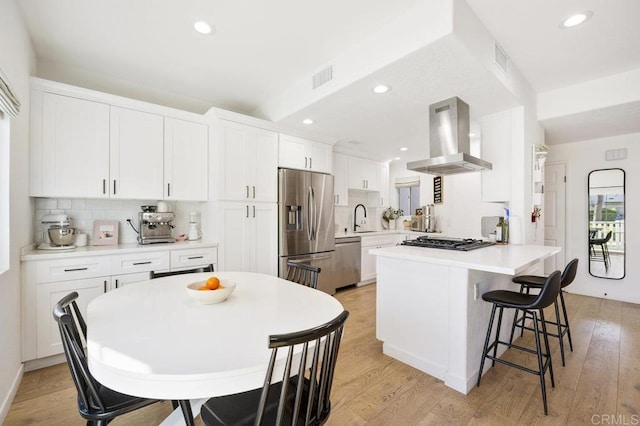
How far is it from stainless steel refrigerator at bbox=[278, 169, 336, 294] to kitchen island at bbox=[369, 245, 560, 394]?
154 centimetres

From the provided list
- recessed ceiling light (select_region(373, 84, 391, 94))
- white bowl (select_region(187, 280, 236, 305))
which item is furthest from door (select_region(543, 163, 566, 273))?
white bowl (select_region(187, 280, 236, 305))

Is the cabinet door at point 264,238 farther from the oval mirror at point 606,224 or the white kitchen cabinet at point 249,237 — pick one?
the oval mirror at point 606,224

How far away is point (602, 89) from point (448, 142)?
1741 millimetres

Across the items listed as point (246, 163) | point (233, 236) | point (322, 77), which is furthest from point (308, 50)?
point (233, 236)

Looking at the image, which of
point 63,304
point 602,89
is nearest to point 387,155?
point 602,89

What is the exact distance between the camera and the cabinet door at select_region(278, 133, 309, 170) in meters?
3.77

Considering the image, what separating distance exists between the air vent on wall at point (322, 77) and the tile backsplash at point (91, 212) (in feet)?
7.02

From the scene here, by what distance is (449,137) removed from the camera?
2891 mm

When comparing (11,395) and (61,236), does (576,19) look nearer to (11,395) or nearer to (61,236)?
(61,236)

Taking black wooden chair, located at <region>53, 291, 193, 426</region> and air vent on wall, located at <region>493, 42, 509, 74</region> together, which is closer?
black wooden chair, located at <region>53, 291, 193, 426</region>

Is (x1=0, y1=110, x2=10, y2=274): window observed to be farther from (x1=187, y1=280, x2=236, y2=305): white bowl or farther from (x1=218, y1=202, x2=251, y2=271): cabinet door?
(x1=218, y1=202, x2=251, y2=271): cabinet door

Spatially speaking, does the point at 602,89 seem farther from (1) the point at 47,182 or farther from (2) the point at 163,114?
(1) the point at 47,182

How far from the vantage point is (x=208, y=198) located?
333 centimetres

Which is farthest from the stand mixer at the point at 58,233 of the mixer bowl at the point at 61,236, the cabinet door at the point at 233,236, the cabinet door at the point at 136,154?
the cabinet door at the point at 233,236
